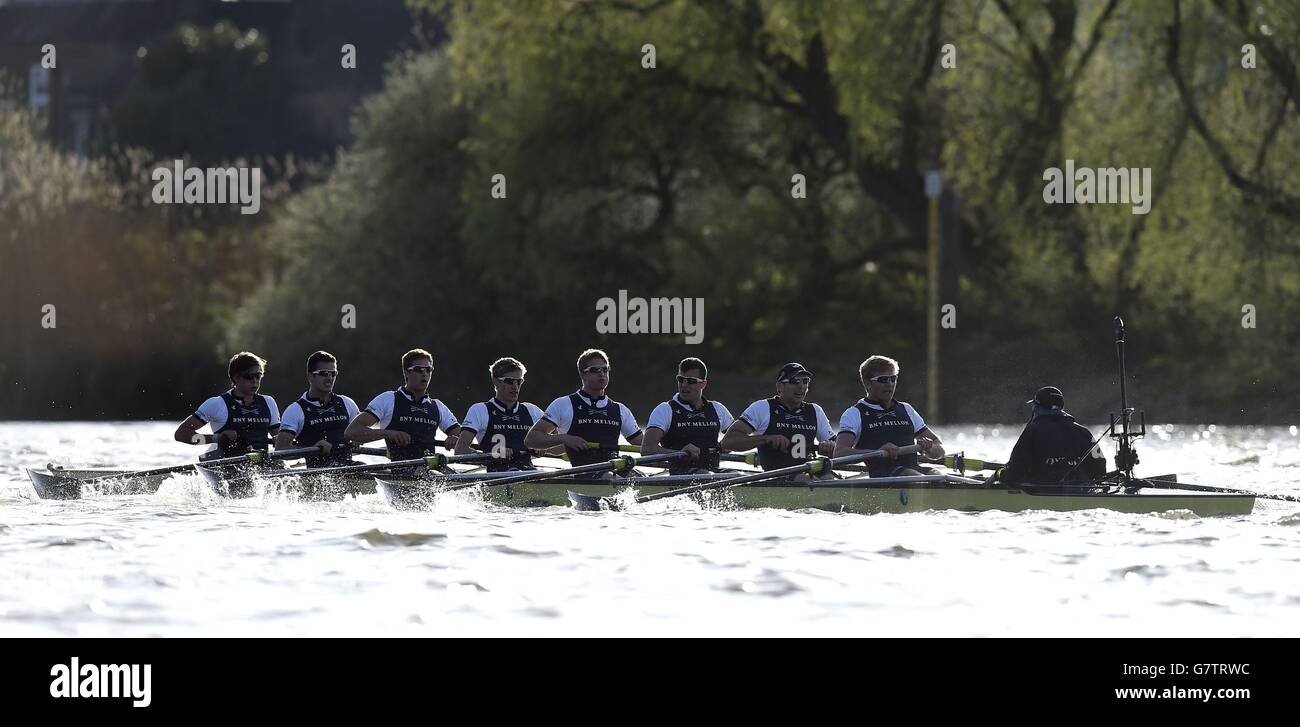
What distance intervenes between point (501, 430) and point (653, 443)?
1445 mm

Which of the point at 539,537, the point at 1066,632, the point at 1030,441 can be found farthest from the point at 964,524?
the point at 1066,632

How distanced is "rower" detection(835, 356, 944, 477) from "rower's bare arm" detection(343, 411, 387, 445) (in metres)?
4.12

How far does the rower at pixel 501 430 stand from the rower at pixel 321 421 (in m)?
1.28

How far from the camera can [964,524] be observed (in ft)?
45.5

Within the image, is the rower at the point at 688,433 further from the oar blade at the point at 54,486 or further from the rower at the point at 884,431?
the oar blade at the point at 54,486

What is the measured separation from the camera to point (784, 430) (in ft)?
50.0

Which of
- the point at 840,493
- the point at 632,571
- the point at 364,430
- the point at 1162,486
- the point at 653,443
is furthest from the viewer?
the point at 364,430

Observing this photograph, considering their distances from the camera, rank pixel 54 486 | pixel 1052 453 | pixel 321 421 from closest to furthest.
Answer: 1. pixel 1052 453
2. pixel 321 421
3. pixel 54 486

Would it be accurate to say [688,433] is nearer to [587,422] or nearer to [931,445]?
[587,422]

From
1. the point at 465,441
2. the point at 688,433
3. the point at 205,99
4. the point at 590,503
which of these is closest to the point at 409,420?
the point at 465,441

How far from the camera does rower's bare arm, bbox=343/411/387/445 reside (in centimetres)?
1611

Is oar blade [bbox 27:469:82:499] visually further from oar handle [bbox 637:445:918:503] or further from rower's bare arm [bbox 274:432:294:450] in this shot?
oar handle [bbox 637:445:918:503]

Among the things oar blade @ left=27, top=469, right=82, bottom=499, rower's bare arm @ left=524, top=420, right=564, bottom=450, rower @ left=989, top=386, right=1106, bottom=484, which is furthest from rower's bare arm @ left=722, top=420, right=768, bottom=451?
oar blade @ left=27, top=469, right=82, bottom=499
